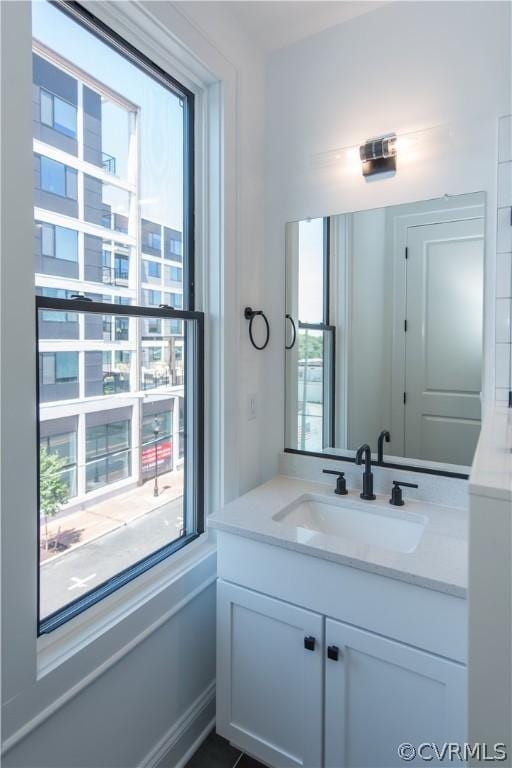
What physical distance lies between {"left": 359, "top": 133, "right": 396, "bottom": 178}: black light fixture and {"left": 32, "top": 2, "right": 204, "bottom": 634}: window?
0.66 metres

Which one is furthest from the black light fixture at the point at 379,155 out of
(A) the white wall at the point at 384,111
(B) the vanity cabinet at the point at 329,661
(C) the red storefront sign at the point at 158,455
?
(B) the vanity cabinet at the point at 329,661

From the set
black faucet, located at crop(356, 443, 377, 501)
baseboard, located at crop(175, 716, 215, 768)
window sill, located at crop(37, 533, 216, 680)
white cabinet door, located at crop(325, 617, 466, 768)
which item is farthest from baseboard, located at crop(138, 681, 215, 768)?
black faucet, located at crop(356, 443, 377, 501)

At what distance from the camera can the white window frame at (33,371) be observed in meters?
0.92

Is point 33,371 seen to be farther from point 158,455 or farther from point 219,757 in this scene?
point 219,757

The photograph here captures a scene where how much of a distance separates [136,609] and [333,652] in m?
0.60

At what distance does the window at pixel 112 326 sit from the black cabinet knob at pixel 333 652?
2.07ft

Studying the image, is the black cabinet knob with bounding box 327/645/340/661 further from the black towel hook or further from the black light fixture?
the black light fixture

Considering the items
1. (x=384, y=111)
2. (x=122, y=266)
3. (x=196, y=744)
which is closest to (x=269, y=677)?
(x=196, y=744)

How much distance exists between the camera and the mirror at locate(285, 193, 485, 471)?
4.82 ft

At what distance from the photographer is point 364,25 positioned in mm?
1592

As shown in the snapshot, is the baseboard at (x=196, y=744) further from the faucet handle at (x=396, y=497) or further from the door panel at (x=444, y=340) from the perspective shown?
the door panel at (x=444, y=340)

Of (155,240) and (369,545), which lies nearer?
(369,545)

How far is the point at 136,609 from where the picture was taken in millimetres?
1265

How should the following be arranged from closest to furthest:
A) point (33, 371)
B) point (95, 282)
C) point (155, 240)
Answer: point (33, 371), point (95, 282), point (155, 240)
